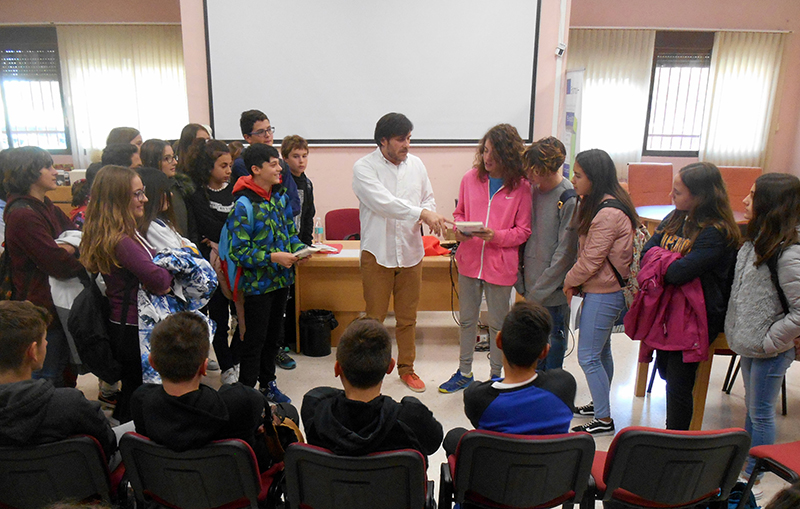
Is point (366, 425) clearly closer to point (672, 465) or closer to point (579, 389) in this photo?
point (672, 465)

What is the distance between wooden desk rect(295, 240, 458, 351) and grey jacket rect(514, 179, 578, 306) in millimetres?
1038

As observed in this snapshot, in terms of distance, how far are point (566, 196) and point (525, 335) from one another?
1234 mm

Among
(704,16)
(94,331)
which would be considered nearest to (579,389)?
(94,331)

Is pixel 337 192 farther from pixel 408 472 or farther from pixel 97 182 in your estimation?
pixel 408 472

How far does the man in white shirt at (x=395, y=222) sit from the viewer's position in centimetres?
294

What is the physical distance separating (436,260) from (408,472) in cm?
250

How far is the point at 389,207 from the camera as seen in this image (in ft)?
9.64

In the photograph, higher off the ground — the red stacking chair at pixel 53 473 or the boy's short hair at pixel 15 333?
the boy's short hair at pixel 15 333

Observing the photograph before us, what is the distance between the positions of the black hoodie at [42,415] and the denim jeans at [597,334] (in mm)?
2034

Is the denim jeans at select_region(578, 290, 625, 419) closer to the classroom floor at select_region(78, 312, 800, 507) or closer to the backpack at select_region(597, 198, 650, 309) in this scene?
the backpack at select_region(597, 198, 650, 309)

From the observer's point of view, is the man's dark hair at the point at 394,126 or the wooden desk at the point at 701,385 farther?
the man's dark hair at the point at 394,126

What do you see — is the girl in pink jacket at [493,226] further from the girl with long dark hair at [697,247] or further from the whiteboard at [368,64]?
the whiteboard at [368,64]

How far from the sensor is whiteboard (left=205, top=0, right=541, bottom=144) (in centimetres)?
497

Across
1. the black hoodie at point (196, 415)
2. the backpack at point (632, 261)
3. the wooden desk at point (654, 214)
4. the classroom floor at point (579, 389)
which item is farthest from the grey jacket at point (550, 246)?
the wooden desk at point (654, 214)
